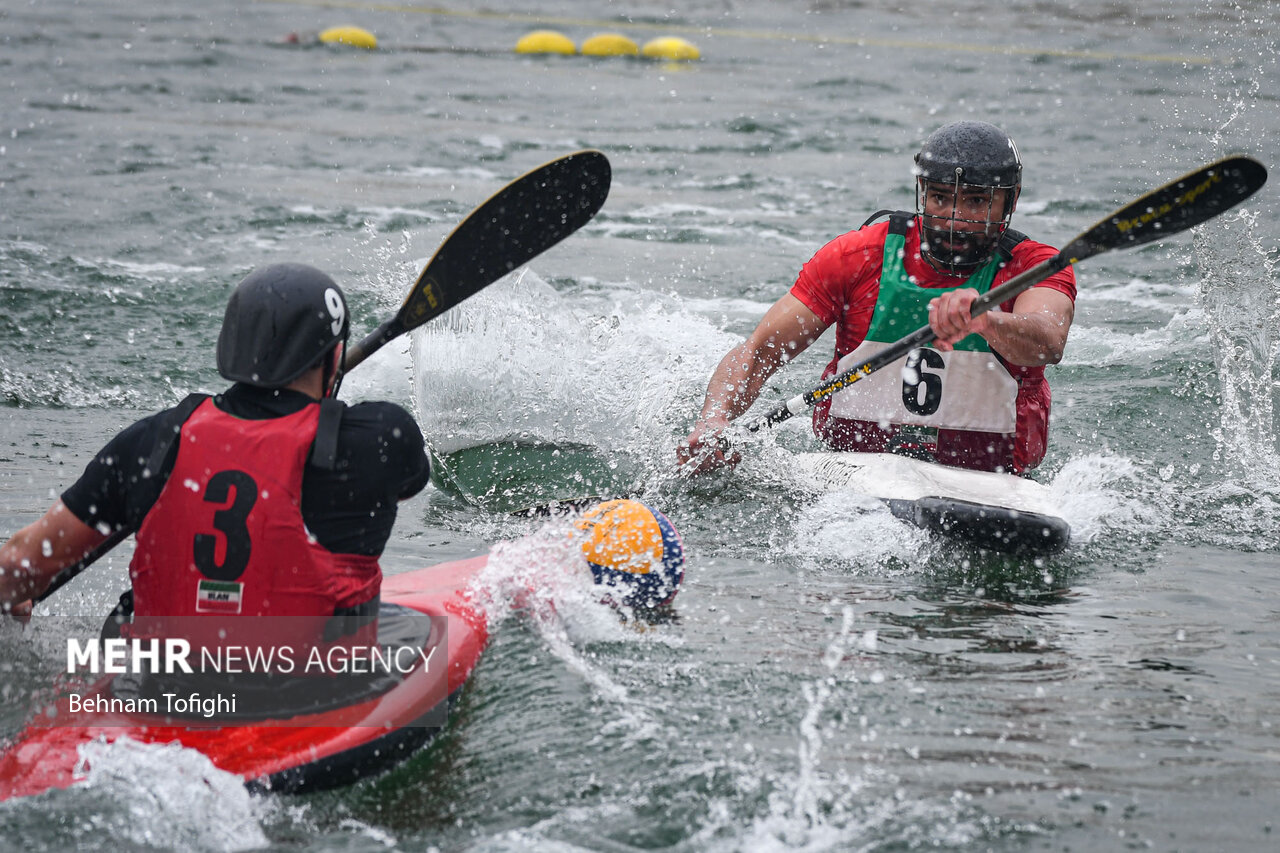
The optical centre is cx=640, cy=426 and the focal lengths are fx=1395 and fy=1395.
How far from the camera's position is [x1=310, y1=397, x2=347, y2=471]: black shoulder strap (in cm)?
310

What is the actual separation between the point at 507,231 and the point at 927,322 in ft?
5.46

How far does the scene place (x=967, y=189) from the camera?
4891mm

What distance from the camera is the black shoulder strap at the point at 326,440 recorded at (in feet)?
10.2

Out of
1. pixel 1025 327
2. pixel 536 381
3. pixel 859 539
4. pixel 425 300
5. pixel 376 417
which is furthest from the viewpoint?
pixel 536 381

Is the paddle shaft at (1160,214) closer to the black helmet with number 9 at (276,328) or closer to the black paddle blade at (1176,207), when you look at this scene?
the black paddle blade at (1176,207)

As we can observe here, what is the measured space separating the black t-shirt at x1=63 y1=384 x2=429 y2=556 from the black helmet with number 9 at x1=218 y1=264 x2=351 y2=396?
0.06m

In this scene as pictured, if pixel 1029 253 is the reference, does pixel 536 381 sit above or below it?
below

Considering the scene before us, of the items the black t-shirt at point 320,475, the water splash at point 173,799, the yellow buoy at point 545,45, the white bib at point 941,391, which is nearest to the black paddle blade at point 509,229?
the black t-shirt at point 320,475

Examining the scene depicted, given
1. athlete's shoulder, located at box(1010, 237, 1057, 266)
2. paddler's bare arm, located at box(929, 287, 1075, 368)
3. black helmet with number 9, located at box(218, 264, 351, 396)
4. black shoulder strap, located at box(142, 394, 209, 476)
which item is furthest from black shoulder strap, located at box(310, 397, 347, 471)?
athlete's shoulder, located at box(1010, 237, 1057, 266)

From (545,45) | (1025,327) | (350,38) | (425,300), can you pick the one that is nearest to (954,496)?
(1025,327)

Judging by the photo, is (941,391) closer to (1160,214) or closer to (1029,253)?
(1029,253)

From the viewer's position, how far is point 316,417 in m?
3.17

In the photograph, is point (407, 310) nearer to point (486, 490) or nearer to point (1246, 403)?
point (486, 490)

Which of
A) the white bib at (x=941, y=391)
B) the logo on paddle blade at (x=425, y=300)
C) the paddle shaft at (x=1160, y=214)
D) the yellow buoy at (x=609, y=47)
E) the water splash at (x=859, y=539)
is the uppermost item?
the yellow buoy at (x=609, y=47)
